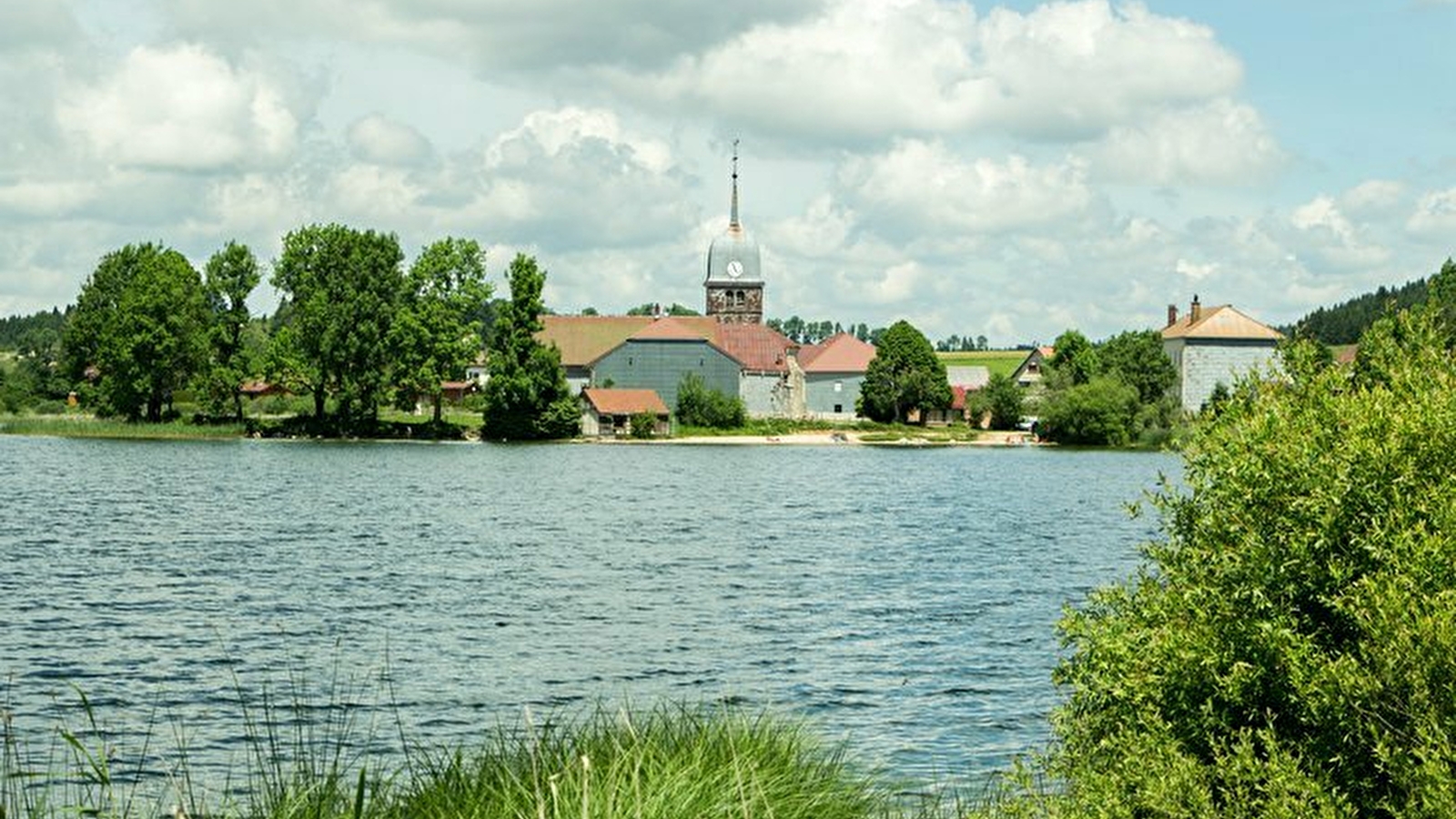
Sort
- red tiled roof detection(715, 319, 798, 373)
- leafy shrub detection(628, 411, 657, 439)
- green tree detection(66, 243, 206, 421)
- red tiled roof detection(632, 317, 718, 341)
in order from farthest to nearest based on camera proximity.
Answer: red tiled roof detection(715, 319, 798, 373), red tiled roof detection(632, 317, 718, 341), leafy shrub detection(628, 411, 657, 439), green tree detection(66, 243, 206, 421)

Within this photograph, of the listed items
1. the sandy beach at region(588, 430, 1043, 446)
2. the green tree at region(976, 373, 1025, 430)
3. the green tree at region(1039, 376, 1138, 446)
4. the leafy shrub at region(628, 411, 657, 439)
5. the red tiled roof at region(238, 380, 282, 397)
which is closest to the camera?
the green tree at region(1039, 376, 1138, 446)

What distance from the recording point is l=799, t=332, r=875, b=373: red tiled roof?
14288 centimetres

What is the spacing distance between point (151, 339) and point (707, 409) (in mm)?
45348

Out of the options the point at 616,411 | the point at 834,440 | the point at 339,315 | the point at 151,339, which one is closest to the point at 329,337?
the point at 339,315

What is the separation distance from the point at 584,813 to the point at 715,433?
11997 centimetres

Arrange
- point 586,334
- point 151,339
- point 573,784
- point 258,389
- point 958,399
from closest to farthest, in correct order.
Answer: point 573,784 → point 151,339 → point 258,389 → point 586,334 → point 958,399

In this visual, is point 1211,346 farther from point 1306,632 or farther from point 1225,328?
point 1306,632

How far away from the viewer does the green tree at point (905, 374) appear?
130375 mm

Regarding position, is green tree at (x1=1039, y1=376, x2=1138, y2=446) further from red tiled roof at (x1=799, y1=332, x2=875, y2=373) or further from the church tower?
the church tower

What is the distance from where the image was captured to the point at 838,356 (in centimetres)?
14400

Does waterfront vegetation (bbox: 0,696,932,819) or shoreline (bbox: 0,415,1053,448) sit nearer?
waterfront vegetation (bbox: 0,696,932,819)

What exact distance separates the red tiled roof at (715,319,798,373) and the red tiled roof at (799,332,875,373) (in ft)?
9.03

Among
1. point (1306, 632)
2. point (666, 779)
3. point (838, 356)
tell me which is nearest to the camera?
point (1306, 632)

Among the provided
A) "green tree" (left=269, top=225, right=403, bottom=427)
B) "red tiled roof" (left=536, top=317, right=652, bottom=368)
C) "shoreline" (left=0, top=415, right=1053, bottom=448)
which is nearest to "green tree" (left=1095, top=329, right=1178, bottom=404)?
"shoreline" (left=0, top=415, right=1053, bottom=448)
